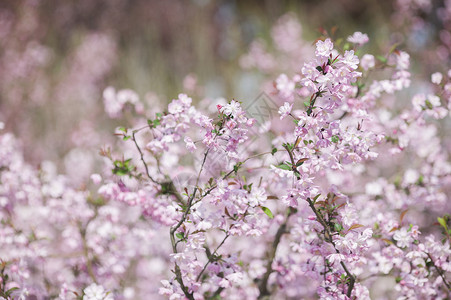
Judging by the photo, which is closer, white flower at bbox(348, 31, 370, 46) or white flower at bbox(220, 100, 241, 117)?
white flower at bbox(220, 100, 241, 117)

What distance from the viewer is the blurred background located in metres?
4.18

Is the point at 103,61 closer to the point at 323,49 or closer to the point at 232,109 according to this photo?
the point at 232,109

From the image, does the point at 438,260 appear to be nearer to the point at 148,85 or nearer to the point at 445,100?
the point at 445,100

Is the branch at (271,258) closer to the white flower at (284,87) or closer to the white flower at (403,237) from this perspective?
the white flower at (403,237)

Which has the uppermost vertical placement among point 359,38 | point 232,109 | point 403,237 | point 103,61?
point 103,61

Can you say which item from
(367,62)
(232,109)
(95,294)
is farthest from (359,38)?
(95,294)

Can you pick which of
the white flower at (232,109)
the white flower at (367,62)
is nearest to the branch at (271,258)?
the white flower at (232,109)

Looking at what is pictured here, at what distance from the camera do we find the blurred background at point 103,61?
165 inches

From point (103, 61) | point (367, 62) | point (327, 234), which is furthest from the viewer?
point (103, 61)

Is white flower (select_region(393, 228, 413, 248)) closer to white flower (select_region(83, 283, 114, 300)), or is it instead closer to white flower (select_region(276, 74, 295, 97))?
white flower (select_region(276, 74, 295, 97))

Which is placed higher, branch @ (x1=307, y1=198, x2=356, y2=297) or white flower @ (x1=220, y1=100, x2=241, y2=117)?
white flower @ (x1=220, y1=100, x2=241, y2=117)

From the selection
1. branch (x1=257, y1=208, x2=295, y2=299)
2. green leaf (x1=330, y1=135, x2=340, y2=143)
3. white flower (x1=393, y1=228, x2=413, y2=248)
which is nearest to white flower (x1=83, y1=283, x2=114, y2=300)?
branch (x1=257, y1=208, x2=295, y2=299)

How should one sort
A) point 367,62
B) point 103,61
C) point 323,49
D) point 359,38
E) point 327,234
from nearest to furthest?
point 323,49 < point 327,234 < point 359,38 < point 367,62 < point 103,61

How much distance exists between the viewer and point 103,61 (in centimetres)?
654
